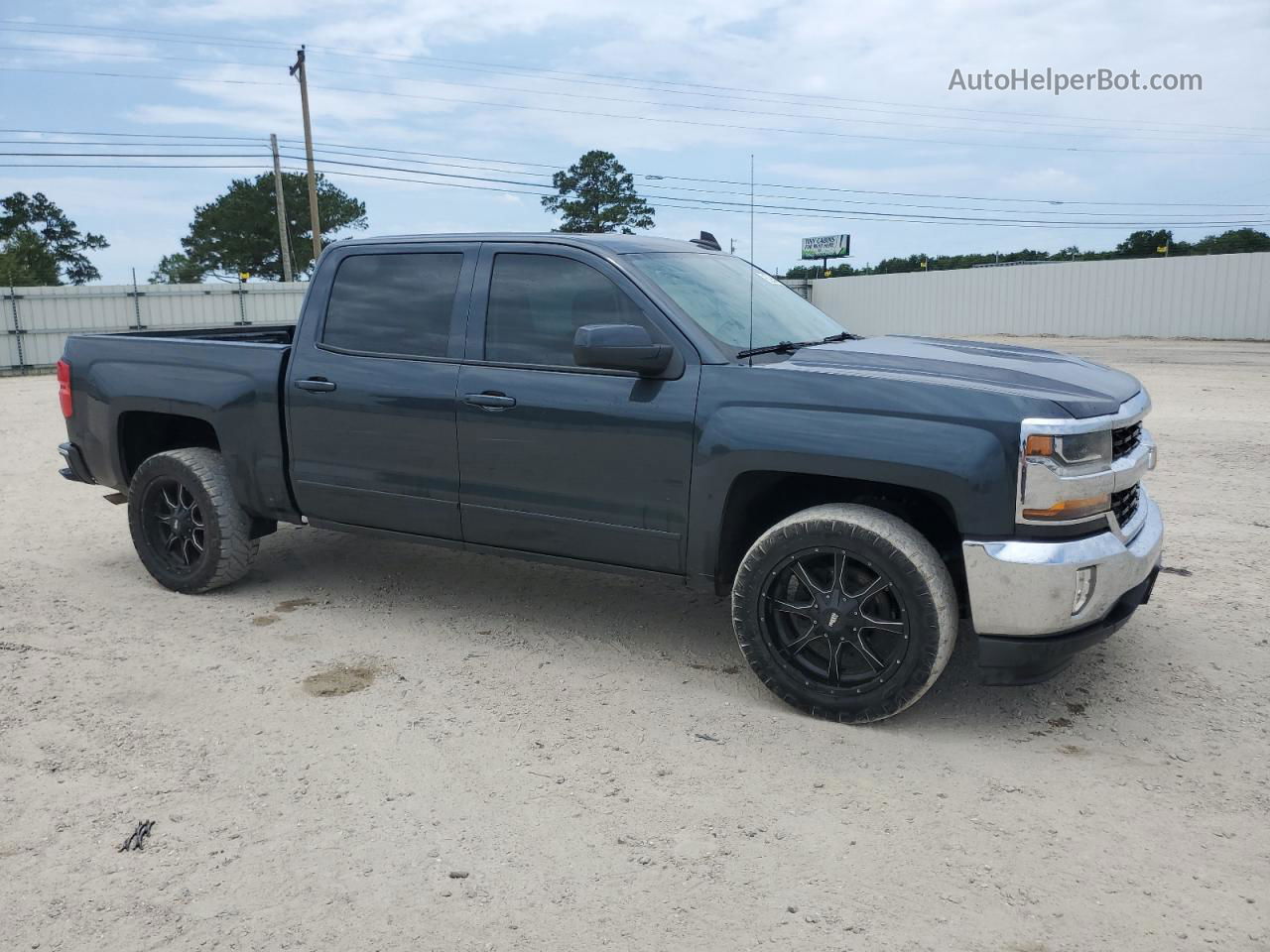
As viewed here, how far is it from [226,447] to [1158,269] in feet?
106

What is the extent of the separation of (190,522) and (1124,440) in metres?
4.56

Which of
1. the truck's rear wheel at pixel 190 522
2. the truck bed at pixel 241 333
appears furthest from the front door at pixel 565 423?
the truck bed at pixel 241 333

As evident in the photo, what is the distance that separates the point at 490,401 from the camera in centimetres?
455

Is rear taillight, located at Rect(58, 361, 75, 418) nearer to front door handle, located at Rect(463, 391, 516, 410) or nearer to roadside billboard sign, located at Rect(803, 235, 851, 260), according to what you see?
front door handle, located at Rect(463, 391, 516, 410)

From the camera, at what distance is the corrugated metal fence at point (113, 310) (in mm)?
25416

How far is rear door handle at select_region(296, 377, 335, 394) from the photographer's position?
500 cm

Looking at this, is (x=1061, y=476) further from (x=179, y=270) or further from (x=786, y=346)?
(x=179, y=270)

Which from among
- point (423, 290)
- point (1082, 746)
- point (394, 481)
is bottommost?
point (1082, 746)

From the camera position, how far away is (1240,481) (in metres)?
8.12

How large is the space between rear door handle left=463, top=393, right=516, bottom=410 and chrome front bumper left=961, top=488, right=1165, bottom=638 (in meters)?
2.01

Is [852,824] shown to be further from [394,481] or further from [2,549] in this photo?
[2,549]

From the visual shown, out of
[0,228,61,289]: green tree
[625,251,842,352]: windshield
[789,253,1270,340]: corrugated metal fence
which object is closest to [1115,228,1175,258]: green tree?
[789,253,1270,340]: corrugated metal fence

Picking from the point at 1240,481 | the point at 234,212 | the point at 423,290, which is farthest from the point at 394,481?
the point at 234,212

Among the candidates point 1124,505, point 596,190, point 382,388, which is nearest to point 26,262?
point 596,190
